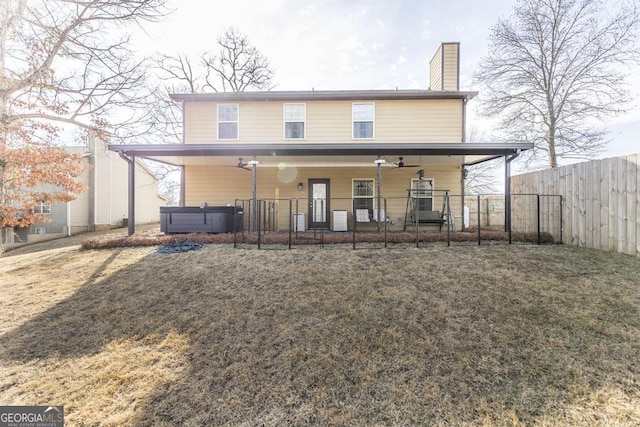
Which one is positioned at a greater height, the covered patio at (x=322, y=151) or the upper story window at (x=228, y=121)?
the upper story window at (x=228, y=121)

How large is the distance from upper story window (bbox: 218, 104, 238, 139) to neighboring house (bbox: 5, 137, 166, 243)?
21.2 feet

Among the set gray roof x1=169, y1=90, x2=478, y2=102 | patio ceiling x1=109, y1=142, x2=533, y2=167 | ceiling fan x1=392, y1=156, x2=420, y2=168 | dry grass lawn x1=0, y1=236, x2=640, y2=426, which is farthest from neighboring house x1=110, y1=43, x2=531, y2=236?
dry grass lawn x1=0, y1=236, x2=640, y2=426

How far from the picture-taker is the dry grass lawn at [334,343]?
214 centimetres

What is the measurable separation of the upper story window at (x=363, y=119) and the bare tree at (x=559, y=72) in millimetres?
6585

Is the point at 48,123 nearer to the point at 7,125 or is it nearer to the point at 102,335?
the point at 7,125

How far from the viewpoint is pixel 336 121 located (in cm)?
1081

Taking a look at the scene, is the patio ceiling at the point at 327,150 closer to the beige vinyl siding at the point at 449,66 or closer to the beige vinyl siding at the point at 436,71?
the beige vinyl siding at the point at 449,66

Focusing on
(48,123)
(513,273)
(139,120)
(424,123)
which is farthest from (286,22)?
(513,273)

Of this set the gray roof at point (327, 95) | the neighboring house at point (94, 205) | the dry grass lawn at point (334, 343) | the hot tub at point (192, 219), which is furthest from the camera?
the neighboring house at point (94, 205)

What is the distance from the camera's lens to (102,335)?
3250mm

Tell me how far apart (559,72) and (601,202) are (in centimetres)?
979

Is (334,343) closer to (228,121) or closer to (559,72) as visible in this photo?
(228,121)

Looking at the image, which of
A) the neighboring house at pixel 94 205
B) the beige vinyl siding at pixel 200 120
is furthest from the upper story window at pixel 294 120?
the neighboring house at pixel 94 205

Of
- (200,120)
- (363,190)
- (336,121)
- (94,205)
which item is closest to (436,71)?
(336,121)
